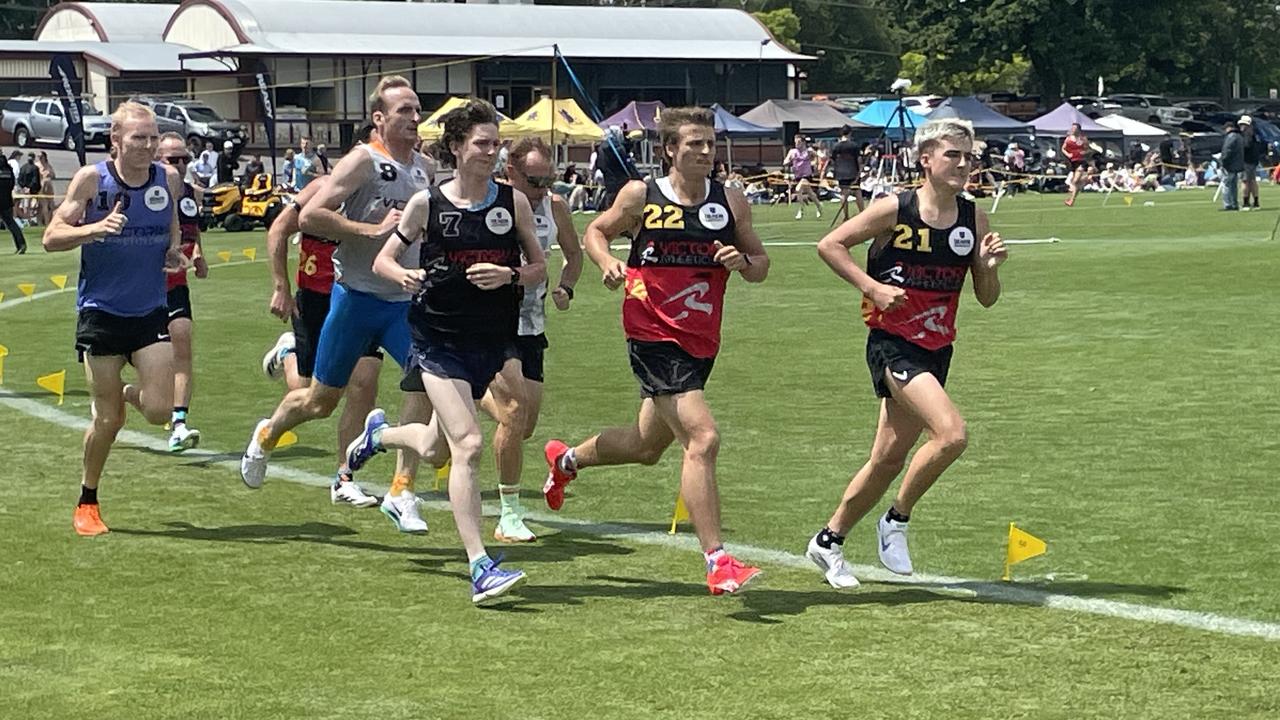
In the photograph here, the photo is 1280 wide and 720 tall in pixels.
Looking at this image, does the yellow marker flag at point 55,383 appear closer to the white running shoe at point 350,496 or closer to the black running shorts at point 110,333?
the black running shorts at point 110,333

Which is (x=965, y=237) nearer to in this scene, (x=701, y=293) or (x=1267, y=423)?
(x=701, y=293)

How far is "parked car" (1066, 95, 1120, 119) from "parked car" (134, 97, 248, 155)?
101 ft

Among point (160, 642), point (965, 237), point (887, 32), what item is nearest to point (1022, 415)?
point (965, 237)

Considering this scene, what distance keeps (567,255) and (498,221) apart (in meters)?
1.31

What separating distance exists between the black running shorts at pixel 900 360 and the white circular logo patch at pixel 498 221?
1535 millimetres

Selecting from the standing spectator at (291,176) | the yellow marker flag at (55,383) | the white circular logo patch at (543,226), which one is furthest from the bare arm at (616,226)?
the standing spectator at (291,176)

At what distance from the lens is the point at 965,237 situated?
8086 mm

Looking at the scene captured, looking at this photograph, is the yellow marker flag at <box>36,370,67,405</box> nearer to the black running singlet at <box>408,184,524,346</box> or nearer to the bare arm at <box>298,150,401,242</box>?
the bare arm at <box>298,150,401,242</box>

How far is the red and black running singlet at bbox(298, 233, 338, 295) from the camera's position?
10.6 meters

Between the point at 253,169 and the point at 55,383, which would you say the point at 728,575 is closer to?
the point at 55,383

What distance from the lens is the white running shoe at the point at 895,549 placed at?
322 inches

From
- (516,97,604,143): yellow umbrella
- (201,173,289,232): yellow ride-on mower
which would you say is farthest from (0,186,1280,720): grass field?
(516,97,604,143): yellow umbrella

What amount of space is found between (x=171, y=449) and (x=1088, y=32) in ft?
287

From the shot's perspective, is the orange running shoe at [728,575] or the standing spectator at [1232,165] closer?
the orange running shoe at [728,575]
